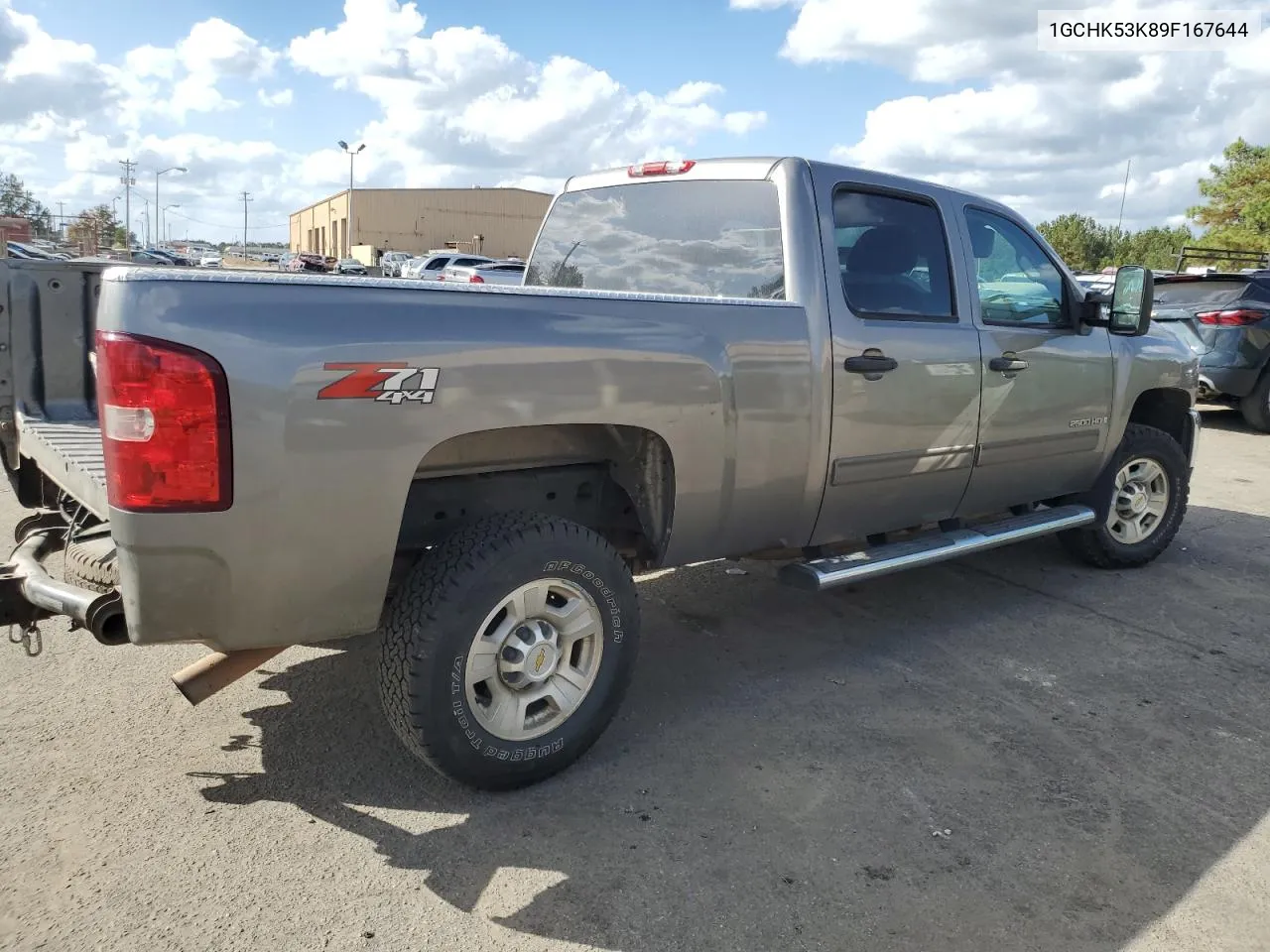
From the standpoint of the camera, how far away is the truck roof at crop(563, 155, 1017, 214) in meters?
3.87

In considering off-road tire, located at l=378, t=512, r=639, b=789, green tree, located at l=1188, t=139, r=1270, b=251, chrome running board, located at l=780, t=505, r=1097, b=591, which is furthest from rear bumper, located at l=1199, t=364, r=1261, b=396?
green tree, located at l=1188, t=139, r=1270, b=251

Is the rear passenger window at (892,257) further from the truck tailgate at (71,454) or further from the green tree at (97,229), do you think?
the green tree at (97,229)

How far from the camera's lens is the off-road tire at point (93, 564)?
2.85 metres

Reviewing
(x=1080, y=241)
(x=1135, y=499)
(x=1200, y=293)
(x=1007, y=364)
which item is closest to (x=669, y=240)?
(x=1007, y=364)

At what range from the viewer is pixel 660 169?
432 cm

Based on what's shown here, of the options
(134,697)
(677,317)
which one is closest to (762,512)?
(677,317)

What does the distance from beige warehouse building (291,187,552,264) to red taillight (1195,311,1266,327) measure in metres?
58.3

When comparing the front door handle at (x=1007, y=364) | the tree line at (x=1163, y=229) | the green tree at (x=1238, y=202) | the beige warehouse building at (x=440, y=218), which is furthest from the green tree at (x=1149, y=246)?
the front door handle at (x=1007, y=364)

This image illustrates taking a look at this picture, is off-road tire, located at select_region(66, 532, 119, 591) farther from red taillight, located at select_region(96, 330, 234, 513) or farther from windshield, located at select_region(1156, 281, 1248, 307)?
windshield, located at select_region(1156, 281, 1248, 307)

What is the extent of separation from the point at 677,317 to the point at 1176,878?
2238 millimetres

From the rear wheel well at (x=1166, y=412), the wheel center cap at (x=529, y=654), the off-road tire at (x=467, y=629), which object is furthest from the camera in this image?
the rear wheel well at (x=1166, y=412)

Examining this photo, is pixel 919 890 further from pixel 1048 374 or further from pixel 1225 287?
pixel 1225 287

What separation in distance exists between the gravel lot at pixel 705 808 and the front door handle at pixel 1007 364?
1281 mm

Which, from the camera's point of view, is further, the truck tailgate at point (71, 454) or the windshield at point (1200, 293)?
the windshield at point (1200, 293)
